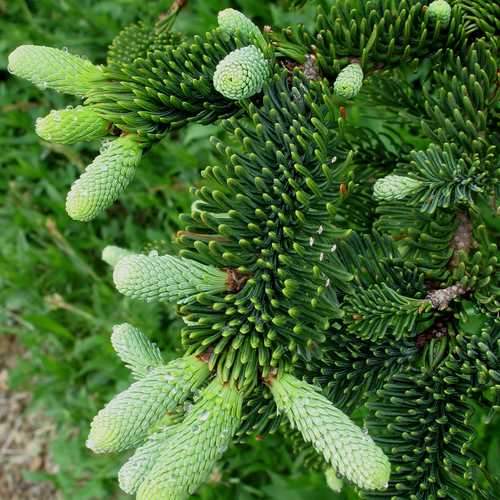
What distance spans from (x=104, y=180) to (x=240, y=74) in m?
0.25

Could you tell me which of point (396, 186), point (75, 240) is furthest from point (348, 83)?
point (75, 240)

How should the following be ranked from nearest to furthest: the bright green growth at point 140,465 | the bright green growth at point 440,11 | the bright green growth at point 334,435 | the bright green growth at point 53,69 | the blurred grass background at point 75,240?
1. the bright green growth at point 334,435
2. the bright green growth at point 140,465
3. the bright green growth at point 53,69
4. the bright green growth at point 440,11
5. the blurred grass background at point 75,240

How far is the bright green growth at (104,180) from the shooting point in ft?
3.00

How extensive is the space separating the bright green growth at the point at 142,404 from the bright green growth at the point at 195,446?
0.03 meters

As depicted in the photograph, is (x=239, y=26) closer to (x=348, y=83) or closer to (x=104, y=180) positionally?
(x=348, y=83)

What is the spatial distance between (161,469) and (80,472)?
2124mm

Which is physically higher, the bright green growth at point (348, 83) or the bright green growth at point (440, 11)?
the bright green growth at point (348, 83)

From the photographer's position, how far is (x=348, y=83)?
3.42ft

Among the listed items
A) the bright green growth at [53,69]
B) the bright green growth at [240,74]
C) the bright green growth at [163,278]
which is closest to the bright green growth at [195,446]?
the bright green growth at [163,278]

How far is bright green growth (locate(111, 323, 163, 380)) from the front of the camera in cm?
103

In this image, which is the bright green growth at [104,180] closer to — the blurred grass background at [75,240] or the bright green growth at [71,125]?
the bright green growth at [71,125]

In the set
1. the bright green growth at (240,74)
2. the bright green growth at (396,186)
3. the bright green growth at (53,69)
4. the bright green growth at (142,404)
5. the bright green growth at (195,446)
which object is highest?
the bright green growth at (53,69)

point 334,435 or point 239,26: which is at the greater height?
point 239,26

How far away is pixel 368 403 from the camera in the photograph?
1.16m
